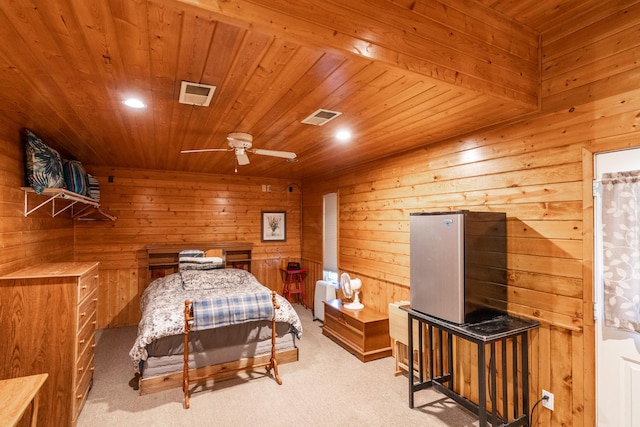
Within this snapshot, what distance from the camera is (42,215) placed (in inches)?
132

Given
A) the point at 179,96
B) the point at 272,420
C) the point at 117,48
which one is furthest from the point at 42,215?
the point at 272,420

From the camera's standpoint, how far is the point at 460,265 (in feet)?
7.58

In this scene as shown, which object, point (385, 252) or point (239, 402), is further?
point (385, 252)

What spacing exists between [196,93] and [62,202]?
314cm

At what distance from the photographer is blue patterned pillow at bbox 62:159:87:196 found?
3.46 meters

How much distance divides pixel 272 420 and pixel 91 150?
358cm

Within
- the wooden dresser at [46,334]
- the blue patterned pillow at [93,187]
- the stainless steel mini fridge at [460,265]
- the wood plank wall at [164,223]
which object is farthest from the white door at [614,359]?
the blue patterned pillow at [93,187]

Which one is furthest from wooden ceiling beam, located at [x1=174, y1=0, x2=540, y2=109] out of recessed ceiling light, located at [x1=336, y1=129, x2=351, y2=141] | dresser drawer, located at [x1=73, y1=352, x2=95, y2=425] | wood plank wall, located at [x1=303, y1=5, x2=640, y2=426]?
dresser drawer, located at [x1=73, y1=352, x2=95, y2=425]

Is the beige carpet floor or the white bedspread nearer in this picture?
the beige carpet floor

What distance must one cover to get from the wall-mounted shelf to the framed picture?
2.40 meters

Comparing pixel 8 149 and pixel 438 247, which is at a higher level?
pixel 8 149

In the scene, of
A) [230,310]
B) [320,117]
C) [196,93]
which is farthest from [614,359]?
[196,93]

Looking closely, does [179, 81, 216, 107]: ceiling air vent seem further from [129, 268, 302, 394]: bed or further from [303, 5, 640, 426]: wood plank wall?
[303, 5, 640, 426]: wood plank wall

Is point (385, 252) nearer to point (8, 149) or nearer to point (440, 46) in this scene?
point (440, 46)
